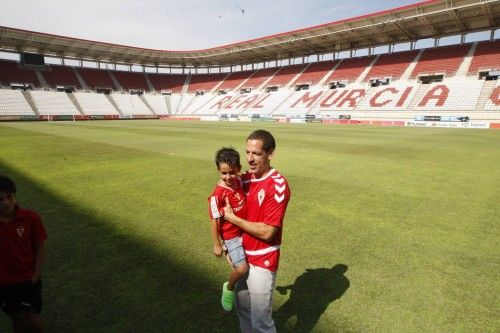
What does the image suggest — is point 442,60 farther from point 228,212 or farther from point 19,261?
point 19,261

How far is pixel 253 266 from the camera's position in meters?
2.51

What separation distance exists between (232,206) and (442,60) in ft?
162

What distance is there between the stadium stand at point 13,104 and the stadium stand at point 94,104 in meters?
7.82

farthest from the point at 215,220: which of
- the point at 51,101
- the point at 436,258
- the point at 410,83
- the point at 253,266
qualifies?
the point at 51,101

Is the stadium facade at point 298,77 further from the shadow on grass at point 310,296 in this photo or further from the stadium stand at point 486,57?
the shadow on grass at point 310,296

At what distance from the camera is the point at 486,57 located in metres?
38.9

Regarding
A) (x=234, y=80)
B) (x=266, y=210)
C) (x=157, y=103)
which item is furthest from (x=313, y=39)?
(x=266, y=210)

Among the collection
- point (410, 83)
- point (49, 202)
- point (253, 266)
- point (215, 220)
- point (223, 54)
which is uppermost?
point (223, 54)

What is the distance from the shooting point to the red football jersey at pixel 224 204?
8.62 feet

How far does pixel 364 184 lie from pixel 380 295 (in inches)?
206

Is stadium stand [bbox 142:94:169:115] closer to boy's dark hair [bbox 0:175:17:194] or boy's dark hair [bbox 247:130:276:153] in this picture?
boy's dark hair [bbox 0:175:17:194]

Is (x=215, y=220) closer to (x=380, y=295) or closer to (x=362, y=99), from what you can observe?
(x=380, y=295)

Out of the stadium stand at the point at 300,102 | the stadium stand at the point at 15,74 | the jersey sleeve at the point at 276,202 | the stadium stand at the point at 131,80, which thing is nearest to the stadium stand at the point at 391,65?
the stadium stand at the point at 300,102

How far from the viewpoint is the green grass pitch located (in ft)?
10.4
